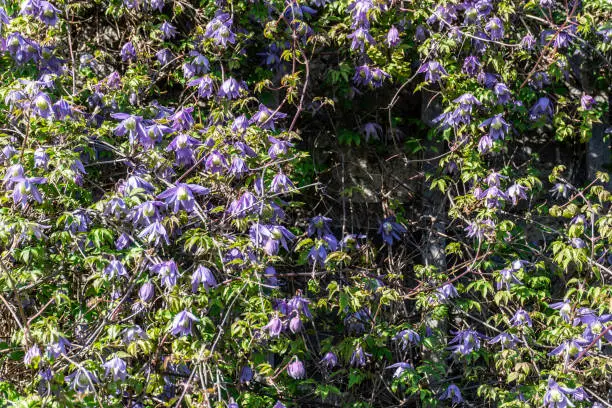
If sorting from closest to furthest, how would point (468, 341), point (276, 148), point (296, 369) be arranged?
point (296, 369) → point (276, 148) → point (468, 341)

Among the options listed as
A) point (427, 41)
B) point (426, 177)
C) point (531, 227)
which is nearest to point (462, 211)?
point (426, 177)

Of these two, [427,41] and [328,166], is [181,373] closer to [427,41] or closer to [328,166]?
[328,166]

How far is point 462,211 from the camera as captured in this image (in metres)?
3.56

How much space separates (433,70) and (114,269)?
1.56 meters

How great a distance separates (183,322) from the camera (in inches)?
104

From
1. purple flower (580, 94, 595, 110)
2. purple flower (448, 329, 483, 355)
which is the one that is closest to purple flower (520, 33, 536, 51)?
purple flower (580, 94, 595, 110)

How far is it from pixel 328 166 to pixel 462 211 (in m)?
0.65

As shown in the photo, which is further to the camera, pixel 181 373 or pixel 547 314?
pixel 547 314

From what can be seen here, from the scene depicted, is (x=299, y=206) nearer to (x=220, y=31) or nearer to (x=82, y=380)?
(x=220, y=31)

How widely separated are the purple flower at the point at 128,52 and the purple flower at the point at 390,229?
129cm

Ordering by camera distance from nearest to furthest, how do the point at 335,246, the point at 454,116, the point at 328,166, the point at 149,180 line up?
the point at 149,180 → the point at 335,246 → the point at 454,116 → the point at 328,166

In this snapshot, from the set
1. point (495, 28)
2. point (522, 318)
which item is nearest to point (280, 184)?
point (522, 318)

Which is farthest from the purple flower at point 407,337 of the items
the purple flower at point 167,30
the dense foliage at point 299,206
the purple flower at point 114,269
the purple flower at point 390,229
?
the purple flower at point 167,30

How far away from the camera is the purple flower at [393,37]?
11.5ft
